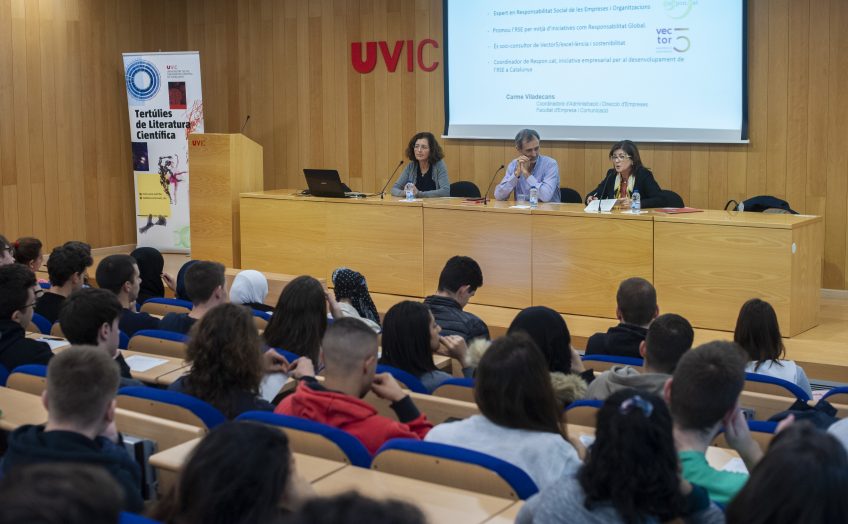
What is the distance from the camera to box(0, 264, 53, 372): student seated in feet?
13.1

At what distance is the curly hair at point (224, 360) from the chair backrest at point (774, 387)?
1790 millimetres

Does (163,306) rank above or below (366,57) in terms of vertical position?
below

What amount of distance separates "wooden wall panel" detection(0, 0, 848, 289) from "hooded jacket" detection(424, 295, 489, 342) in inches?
164

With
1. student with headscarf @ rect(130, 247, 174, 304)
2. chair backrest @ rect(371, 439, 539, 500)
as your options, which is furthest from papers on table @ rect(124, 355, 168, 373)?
student with headscarf @ rect(130, 247, 174, 304)

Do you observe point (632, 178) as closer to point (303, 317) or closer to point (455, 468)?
point (303, 317)

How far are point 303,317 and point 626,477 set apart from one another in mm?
2336

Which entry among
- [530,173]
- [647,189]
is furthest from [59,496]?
[530,173]

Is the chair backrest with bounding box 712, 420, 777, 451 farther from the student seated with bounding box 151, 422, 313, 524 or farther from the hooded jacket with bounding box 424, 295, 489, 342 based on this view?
the hooded jacket with bounding box 424, 295, 489, 342

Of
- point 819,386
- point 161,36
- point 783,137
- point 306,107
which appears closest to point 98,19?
point 161,36

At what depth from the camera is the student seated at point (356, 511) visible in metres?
1.16

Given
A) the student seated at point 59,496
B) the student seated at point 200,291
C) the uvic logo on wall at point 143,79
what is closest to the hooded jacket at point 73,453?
the student seated at point 59,496

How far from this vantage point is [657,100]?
27.5ft

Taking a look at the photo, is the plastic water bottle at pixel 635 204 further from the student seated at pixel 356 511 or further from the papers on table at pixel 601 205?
the student seated at pixel 356 511

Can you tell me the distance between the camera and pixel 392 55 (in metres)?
9.76
